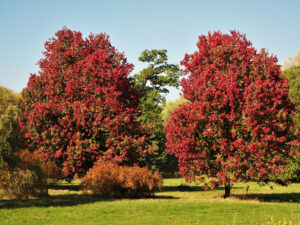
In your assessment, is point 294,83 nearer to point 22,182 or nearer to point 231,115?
point 231,115

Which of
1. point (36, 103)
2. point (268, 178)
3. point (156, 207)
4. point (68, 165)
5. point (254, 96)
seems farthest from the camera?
point (36, 103)

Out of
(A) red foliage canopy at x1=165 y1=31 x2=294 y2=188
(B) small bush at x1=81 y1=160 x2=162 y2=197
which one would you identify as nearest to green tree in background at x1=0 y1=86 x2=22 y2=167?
(B) small bush at x1=81 y1=160 x2=162 y2=197

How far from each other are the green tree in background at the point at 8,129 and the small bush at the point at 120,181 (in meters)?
5.82

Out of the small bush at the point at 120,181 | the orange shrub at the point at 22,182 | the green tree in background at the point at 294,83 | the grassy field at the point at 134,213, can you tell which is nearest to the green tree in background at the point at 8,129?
the orange shrub at the point at 22,182

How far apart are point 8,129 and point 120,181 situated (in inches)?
321

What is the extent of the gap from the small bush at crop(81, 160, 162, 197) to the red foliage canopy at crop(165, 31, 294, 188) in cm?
233

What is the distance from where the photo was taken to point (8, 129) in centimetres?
1838

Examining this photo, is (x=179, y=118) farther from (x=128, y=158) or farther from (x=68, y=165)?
(x=68, y=165)

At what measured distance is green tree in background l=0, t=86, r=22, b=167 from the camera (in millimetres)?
18000

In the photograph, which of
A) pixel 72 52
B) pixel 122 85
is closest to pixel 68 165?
pixel 122 85

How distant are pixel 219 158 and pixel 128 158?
24.1ft

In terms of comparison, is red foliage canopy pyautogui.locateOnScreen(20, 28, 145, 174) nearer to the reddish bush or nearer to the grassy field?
the reddish bush

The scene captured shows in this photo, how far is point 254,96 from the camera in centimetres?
2083

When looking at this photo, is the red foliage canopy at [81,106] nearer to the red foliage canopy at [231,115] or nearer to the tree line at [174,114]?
the tree line at [174,114]
